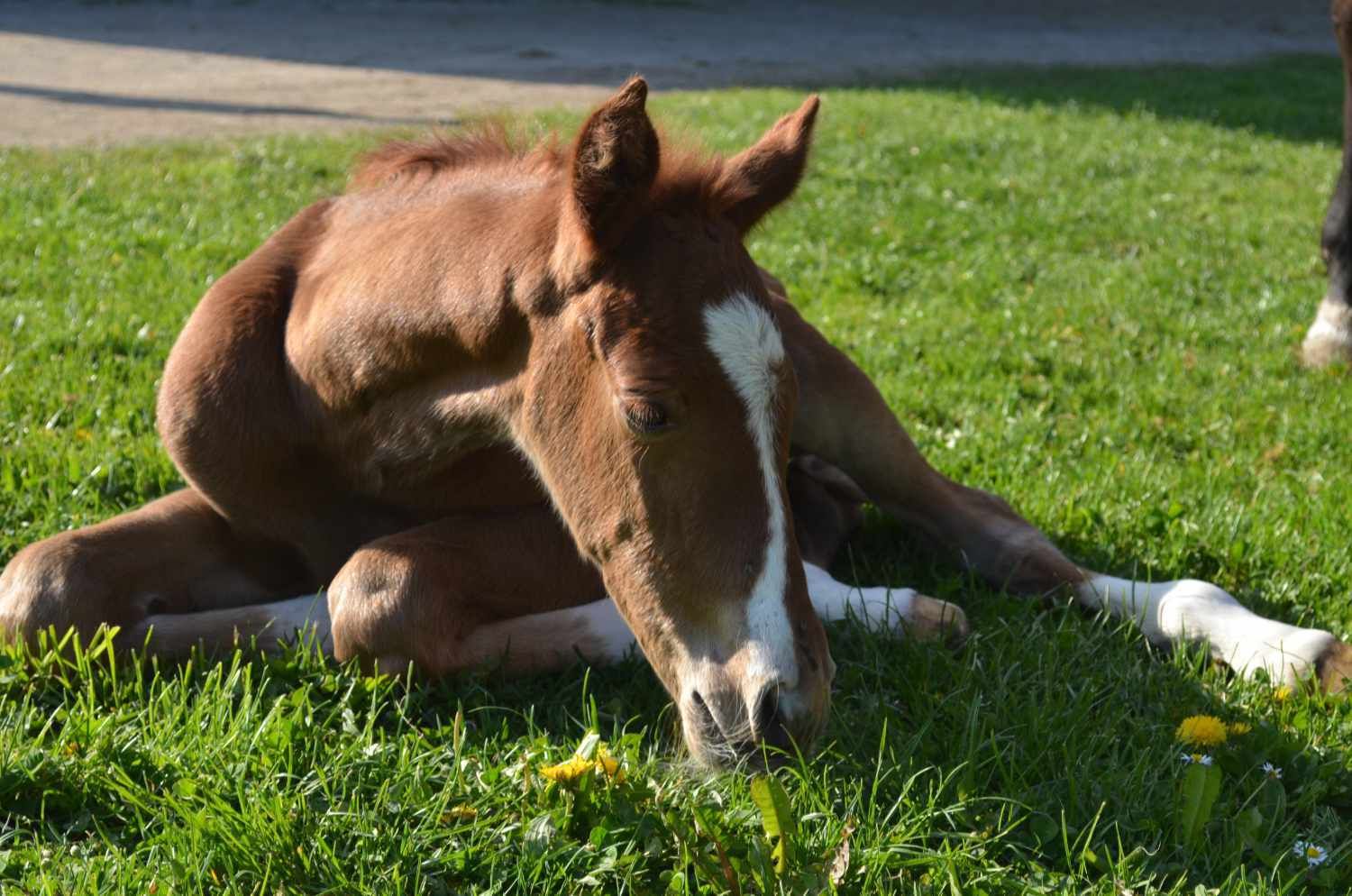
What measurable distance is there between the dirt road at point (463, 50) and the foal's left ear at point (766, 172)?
9235mm

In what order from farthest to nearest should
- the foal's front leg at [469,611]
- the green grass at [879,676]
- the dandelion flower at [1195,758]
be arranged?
the foal's front leg at [469,611], the dandelion flower at [1195,758], the green grass at [879,676]

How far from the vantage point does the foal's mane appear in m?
3.01

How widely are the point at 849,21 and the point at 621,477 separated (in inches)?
920

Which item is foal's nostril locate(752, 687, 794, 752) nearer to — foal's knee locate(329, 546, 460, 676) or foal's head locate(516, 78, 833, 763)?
foal's head locate(516, 78, 833, 763)

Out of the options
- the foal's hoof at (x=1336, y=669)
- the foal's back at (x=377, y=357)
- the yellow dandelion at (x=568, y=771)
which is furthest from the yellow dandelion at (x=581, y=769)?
the foal's hoof at (x=1336, y=669)

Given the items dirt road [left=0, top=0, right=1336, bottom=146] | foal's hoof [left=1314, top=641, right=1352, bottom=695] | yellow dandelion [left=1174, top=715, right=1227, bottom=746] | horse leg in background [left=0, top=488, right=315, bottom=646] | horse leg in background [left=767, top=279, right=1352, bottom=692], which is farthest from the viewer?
dirt road [left=0, top=0, right=1336, bottom=146]

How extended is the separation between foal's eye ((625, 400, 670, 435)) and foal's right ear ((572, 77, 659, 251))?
365 millimetres

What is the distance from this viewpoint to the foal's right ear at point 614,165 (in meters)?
2.73

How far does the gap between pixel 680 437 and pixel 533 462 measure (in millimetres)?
471

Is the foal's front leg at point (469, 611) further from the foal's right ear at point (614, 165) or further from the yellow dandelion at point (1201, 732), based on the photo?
the foal's right ear at point (614, 165)

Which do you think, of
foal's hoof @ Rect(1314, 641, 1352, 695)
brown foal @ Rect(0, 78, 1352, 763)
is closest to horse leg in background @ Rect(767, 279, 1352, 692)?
brown foal @ Rect(0, 78, 1352, 763)

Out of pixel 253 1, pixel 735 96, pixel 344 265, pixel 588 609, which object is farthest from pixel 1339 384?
pixel 253 1

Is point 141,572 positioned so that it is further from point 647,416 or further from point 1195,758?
point 1195,758

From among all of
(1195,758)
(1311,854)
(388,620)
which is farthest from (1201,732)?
(388,620)
